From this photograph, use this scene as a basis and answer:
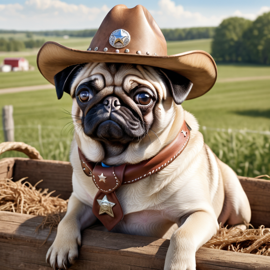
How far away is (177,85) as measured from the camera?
1407 mm

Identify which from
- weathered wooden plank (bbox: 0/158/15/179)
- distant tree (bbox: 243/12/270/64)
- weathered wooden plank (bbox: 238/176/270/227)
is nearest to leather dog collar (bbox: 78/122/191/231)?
weathered wooden plank (bbox: 238/176/270/227)

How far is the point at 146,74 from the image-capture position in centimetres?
137

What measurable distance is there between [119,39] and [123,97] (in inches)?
9.5

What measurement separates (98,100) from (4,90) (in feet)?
31.8

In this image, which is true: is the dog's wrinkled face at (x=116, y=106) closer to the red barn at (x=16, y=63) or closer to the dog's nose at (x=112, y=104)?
the dog's nose at (x=112, y=104)

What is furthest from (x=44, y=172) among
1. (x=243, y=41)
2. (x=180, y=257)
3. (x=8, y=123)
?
(x=243, y=41)

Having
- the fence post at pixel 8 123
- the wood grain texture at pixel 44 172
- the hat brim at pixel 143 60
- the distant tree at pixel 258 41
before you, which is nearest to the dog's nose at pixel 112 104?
the hat brim at pixel 143 60

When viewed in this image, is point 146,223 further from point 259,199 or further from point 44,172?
point 44,172

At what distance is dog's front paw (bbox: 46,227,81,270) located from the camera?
1.34 meters

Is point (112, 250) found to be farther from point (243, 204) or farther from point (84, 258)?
point (243, 204)

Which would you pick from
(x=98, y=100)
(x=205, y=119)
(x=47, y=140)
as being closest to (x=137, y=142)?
(x=98, y=100)

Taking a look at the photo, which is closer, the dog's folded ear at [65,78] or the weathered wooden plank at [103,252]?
the weathered wooden plank at [103,252]

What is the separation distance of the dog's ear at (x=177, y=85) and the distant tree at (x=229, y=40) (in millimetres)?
11100

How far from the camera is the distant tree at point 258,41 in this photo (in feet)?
39.4
